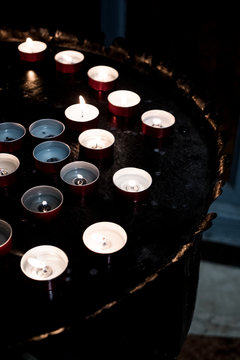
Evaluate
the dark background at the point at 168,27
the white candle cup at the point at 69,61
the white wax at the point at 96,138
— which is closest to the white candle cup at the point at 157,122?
the white wax at the point at 96,138

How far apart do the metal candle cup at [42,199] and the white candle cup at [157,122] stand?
17.7 inches

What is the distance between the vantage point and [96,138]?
187 cm

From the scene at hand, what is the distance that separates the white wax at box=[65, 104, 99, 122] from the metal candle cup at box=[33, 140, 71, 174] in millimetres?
179

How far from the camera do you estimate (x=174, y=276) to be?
5.60 feet

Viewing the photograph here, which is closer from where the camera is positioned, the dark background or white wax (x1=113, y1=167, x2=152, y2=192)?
white wax (x1=113, y1=167, x2=152, y2=192)

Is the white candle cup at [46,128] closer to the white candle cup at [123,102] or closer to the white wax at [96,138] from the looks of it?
the white wax at [96,138]

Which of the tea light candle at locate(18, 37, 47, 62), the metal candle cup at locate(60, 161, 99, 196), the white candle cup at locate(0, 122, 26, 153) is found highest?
the tea light candle at locate(18, 37, 47, 62)

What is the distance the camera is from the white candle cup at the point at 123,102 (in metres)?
1.93

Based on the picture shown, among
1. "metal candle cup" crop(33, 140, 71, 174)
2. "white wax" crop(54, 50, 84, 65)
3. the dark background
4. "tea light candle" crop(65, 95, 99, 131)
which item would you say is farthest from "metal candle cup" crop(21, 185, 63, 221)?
the dark background

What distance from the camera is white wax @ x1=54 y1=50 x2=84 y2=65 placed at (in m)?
2.19

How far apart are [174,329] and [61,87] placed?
40.8 inches

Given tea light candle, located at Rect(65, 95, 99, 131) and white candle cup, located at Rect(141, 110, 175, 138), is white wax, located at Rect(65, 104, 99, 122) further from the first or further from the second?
white candle cup, located at Rect(141, 110, 175, 138)

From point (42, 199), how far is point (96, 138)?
0.35 metres

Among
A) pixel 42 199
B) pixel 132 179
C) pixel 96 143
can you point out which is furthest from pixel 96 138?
pixel 42 199
